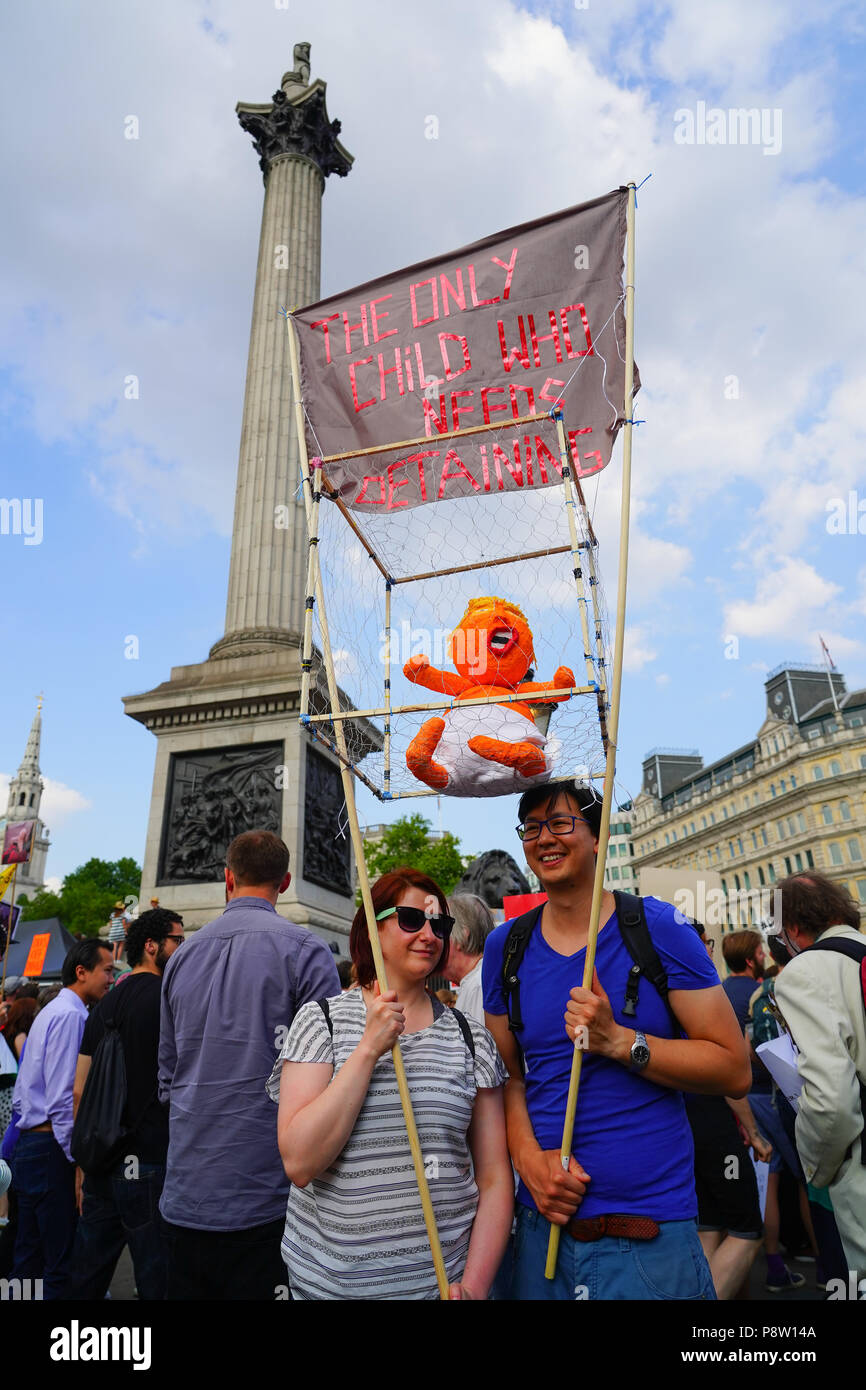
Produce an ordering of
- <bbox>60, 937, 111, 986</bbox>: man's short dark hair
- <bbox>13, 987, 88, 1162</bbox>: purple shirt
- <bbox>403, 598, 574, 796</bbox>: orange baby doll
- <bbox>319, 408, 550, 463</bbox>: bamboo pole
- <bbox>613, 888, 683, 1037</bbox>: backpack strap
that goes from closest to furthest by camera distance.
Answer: <bbox>613, 888, 683, 1037</bbox>: backpack strap, <bbox>403, 598, 574, 796</bbox>: orange baby doll, <bbox>319, 408, 550, 463</bbox>: bamboo pole, <bbox>13, 987, 88, 1162</bbox>: purple shirt, <bbox>60, 937, 111, 986</bbox>: man's short dark hair

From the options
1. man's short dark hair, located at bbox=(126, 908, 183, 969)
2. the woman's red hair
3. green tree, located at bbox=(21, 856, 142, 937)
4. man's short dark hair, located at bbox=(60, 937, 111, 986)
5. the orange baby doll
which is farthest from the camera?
green tree, located at bbox=(21, 856, 142, 937)

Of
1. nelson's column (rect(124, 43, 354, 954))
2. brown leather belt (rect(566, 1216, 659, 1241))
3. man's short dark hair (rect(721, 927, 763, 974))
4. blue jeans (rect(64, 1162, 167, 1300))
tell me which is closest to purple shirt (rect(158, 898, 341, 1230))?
blue jeans (rect(64, 1162, 167, 1300))

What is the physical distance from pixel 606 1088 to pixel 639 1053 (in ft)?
0.70

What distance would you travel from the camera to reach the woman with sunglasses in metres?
2.24

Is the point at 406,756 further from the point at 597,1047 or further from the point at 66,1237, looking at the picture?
the point at 66,1237

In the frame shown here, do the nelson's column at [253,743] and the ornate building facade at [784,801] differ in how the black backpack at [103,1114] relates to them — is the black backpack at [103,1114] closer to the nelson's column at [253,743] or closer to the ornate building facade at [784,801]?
the nelson's column at [253,743]

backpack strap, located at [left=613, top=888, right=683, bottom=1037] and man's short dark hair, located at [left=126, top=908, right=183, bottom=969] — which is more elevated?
man's short dark hair, located at [left=126, top=908, right=183, bottom=969]

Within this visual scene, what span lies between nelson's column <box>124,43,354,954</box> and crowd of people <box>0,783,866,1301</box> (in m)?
8.43

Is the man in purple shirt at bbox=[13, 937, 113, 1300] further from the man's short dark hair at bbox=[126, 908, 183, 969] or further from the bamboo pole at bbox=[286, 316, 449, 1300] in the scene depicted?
the bamboo pole at bbox=[286, 316, 449, 1300]

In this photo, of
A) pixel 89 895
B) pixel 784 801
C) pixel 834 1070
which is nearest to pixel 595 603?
pixel 834 1070

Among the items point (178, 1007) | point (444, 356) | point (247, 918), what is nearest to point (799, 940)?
point (247, 918)

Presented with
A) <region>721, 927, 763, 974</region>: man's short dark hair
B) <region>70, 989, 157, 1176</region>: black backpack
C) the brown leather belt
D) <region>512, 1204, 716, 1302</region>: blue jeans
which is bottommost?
<region>512, 1204, 716, 1302</region>: blue jeans

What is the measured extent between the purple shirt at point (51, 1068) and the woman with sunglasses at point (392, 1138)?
10.8 feet
